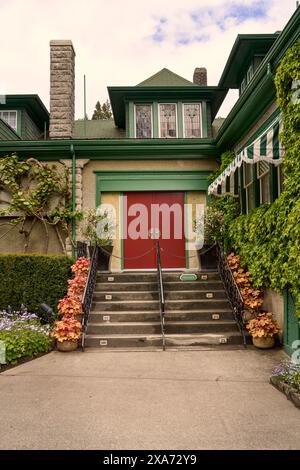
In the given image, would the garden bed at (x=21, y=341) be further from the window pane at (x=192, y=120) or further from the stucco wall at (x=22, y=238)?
the window pane at (x=192, y=120)

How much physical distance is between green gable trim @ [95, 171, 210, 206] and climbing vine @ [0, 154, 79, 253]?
104 centimetres

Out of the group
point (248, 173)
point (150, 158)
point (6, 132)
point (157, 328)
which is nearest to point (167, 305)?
point (157, 328)

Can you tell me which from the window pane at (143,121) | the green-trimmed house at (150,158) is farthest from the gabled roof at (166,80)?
the window pane at (143,121)

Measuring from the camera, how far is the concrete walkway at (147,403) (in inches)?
134

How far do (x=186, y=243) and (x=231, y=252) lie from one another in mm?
1849

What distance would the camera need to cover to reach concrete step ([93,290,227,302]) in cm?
809

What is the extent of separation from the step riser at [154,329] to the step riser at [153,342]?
0.27 m

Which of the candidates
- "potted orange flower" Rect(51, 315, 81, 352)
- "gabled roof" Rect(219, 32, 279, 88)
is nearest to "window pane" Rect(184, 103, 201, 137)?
"gabled roof" Rect(219, 32, 279, 88)

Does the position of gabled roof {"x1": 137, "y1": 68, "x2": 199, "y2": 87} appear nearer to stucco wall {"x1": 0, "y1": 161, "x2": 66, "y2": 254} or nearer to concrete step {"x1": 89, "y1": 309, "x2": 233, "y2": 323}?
stucco wall {"x1": 0, "y1": 161, "x2": 66, "y2": 254}

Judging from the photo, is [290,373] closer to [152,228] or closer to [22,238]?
[152,228]

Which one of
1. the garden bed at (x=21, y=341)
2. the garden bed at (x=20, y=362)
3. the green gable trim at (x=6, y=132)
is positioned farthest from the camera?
the green gable trim at (x=6, y=132)

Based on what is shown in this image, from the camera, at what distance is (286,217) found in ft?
19.3
